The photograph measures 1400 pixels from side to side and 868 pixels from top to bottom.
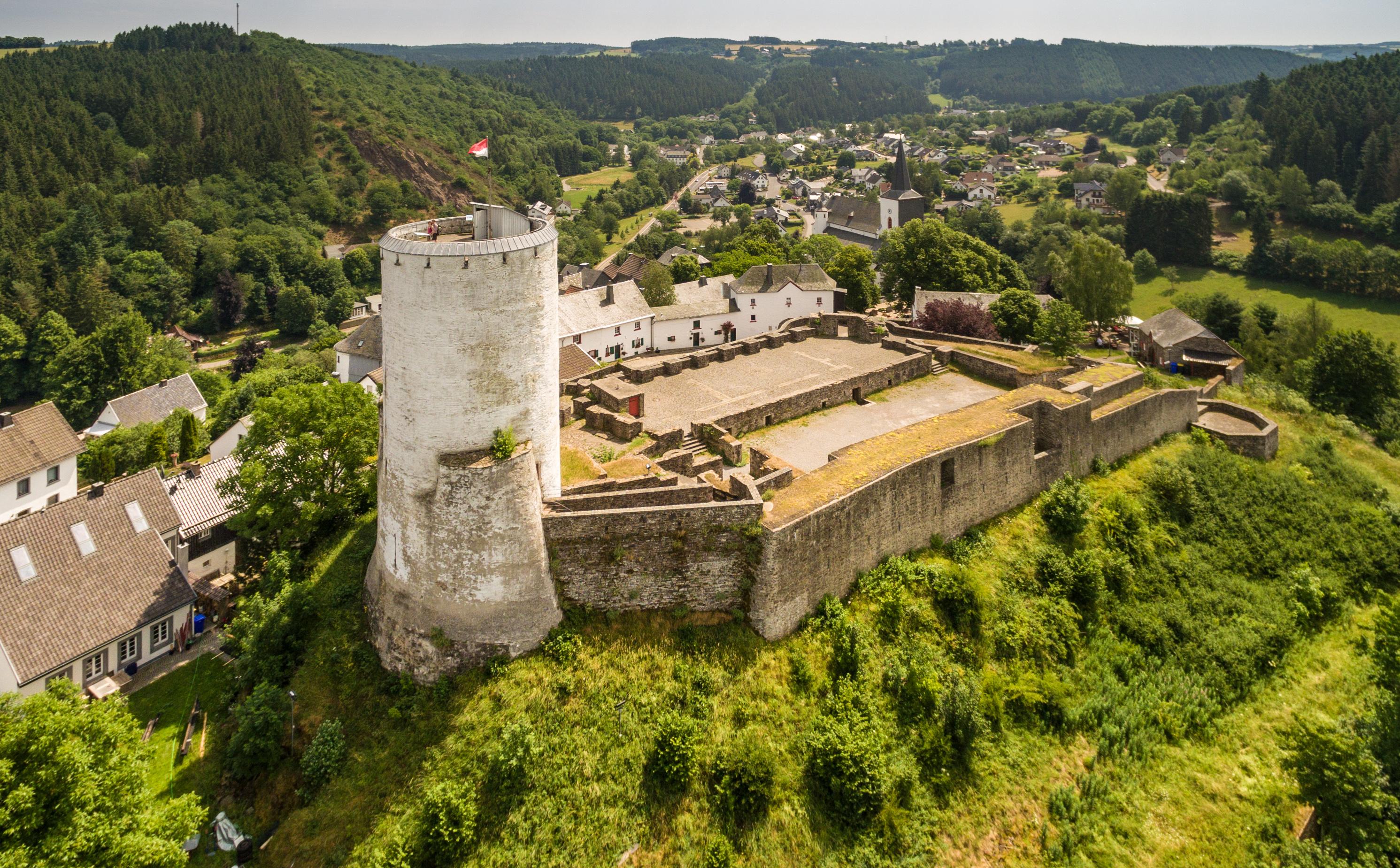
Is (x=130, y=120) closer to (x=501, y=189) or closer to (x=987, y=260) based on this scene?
(x=501, y=189)

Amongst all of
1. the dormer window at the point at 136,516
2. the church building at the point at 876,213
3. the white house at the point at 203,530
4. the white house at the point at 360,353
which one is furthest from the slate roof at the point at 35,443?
the church building at the point at 876,213

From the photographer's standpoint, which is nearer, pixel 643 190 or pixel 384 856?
pixel 384 856

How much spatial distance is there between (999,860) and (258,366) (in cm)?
7312

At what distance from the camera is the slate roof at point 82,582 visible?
75.0 feet

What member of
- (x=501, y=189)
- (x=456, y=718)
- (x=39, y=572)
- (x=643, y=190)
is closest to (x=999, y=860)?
(x=456, y=718)

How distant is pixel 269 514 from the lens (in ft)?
75.3

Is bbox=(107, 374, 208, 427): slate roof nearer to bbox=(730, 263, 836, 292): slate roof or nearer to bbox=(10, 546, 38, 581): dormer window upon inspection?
bbox=(10, 546, 38, 581): dormer window

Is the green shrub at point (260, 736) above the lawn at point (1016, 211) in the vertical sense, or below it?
below

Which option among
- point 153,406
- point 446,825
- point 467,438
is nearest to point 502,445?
point 467,438

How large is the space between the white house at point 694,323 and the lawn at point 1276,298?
3649 cm

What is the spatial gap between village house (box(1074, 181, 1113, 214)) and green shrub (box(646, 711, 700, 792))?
103311 mm

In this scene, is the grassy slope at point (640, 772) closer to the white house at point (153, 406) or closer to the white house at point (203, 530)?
the white house at point (203, 530)

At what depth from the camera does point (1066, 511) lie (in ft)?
81.5

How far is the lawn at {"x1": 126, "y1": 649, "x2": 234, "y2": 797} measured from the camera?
19109mm
